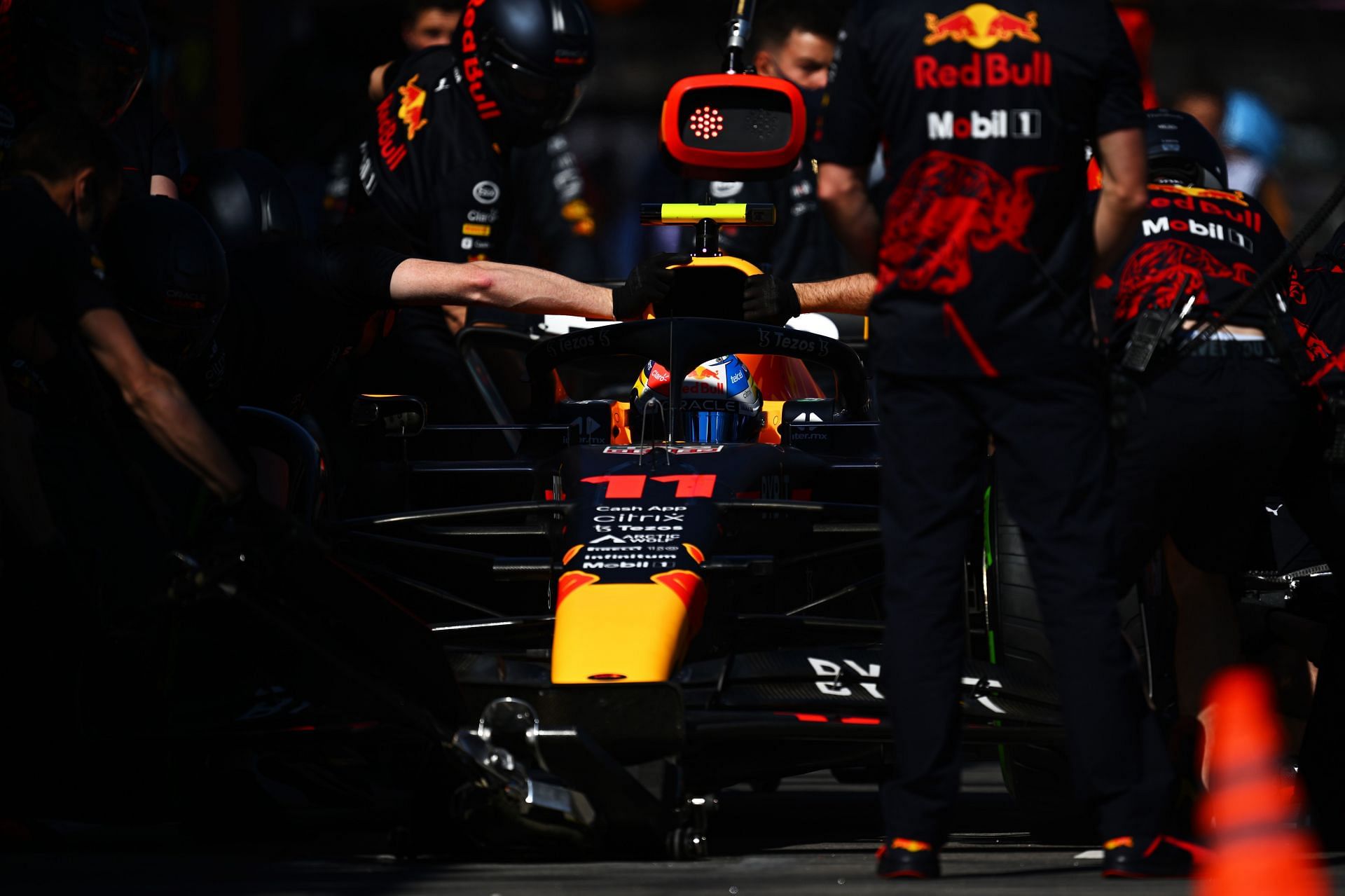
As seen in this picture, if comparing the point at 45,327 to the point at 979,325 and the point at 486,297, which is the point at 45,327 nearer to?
the point at 486,297

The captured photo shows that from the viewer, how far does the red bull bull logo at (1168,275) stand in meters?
5.22

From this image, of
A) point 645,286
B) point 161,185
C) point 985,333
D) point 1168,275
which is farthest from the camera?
point 161,185

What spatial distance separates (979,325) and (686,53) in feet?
34.7

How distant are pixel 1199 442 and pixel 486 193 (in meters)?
3.88

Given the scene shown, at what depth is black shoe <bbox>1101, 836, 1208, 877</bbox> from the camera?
4223 millimetres

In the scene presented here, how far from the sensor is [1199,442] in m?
5.10

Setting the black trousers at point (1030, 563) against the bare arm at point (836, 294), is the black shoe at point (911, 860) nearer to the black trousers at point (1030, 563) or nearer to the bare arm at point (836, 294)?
the black trousers at point (1030, 563)

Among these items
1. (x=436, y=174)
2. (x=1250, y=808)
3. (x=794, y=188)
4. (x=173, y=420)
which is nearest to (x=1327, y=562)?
(x=1250, y=808)

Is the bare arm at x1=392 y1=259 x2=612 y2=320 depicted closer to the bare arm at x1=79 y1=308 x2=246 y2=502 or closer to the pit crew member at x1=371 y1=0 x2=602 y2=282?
the bare arm at x1=79 y1=308 x2=246 y2=502

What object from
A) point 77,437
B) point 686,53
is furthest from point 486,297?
point 686,53

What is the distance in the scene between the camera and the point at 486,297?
6719 millimetres

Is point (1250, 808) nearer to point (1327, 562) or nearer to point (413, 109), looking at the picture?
point (1327, 562)

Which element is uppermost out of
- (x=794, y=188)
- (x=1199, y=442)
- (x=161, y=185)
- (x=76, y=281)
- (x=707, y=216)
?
(x=794, y=188)

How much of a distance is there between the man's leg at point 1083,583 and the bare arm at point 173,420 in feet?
5.16
